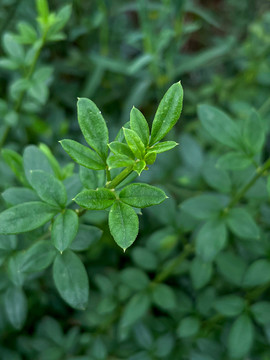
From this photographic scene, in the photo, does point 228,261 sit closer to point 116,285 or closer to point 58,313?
point 116,285

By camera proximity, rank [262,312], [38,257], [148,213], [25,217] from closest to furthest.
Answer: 1. [25,217]
2. [38,257]
3. [262,312]
4. [148,213]

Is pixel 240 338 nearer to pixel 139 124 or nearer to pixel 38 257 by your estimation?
pixel 38 257

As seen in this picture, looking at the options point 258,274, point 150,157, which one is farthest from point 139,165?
point 258,274

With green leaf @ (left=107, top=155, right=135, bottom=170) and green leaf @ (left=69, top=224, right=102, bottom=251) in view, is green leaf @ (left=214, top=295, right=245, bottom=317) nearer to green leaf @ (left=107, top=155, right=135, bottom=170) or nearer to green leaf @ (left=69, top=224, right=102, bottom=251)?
green leaf @ (left=69, top=224, right=102, bottom=251)

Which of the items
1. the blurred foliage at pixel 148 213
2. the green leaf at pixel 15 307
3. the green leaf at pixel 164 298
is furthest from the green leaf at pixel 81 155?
the green leaf at pixel 164 298

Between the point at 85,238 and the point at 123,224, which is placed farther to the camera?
the point at 85,238

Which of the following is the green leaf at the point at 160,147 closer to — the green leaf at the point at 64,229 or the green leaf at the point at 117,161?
the green leaf at the point at 117,161
